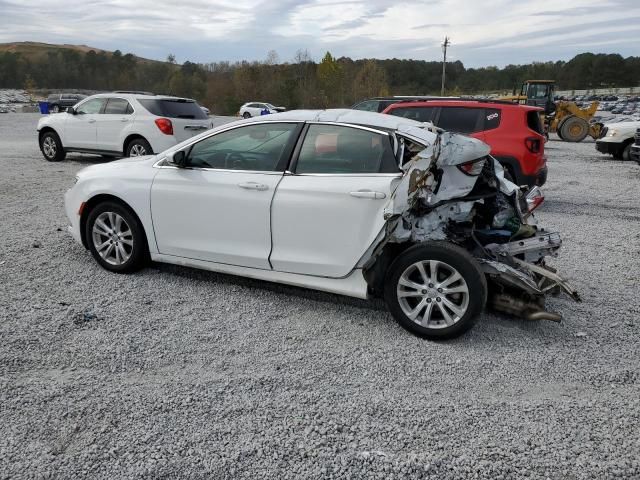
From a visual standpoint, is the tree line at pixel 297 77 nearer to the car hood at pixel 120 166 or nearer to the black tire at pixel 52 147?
the black tire at pixel 52 147

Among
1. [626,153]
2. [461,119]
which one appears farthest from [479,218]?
[626,153]

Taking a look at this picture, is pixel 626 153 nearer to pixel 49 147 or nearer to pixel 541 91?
pixel 541 91

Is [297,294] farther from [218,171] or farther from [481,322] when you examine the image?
[481,322]

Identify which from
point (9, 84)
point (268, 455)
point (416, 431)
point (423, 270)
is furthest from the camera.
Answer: point (9, 84)

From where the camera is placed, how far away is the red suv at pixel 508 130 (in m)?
8.29

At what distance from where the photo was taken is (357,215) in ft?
13.2

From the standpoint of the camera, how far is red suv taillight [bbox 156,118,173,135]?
11562 mm

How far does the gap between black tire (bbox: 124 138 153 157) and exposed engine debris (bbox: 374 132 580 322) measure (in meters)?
9.02

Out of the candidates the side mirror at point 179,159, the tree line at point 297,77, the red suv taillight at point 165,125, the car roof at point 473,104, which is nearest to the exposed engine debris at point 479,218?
the side mirror at point 179,159

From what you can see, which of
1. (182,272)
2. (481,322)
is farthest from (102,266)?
(481,322)

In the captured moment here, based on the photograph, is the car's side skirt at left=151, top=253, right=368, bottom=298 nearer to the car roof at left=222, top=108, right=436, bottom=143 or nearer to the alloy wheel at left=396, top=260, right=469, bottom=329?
the alloy wheel at left=396, top=260, right=469, bottom=329

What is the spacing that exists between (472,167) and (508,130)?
4790 mm

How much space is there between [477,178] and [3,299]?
405 centimetres

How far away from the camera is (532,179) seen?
27.3 feet
